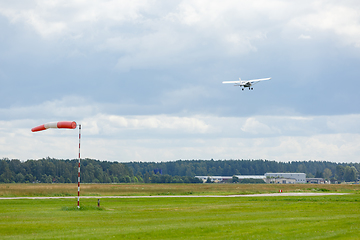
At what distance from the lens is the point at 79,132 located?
4612 cm

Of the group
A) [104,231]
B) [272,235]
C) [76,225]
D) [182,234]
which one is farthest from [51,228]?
[272,235]

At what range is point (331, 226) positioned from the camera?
29859mm

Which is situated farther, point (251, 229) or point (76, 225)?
point (76, 225)

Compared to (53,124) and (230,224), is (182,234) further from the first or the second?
→ (53,124)

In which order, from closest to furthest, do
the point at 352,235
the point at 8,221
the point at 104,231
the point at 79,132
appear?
the point at 352,235 < the point at 104,231 < the point at 8,221 < the point at 79,132

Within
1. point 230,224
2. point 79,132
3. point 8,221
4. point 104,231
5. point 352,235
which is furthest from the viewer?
point 79,132

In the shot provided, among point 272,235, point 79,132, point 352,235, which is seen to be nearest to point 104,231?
point 272,235

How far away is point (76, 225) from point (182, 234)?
8.59 m

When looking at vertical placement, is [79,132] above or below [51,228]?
above

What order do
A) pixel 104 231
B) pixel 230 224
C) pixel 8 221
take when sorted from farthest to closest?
pixel 8 221 < pixel 230 224 < pixel 104 231

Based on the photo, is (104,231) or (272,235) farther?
(104,231)

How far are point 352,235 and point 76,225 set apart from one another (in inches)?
691

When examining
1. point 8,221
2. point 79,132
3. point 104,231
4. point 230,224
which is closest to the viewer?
point 104,231

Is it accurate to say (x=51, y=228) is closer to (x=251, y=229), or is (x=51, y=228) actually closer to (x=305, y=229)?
(x=251, y=229)
